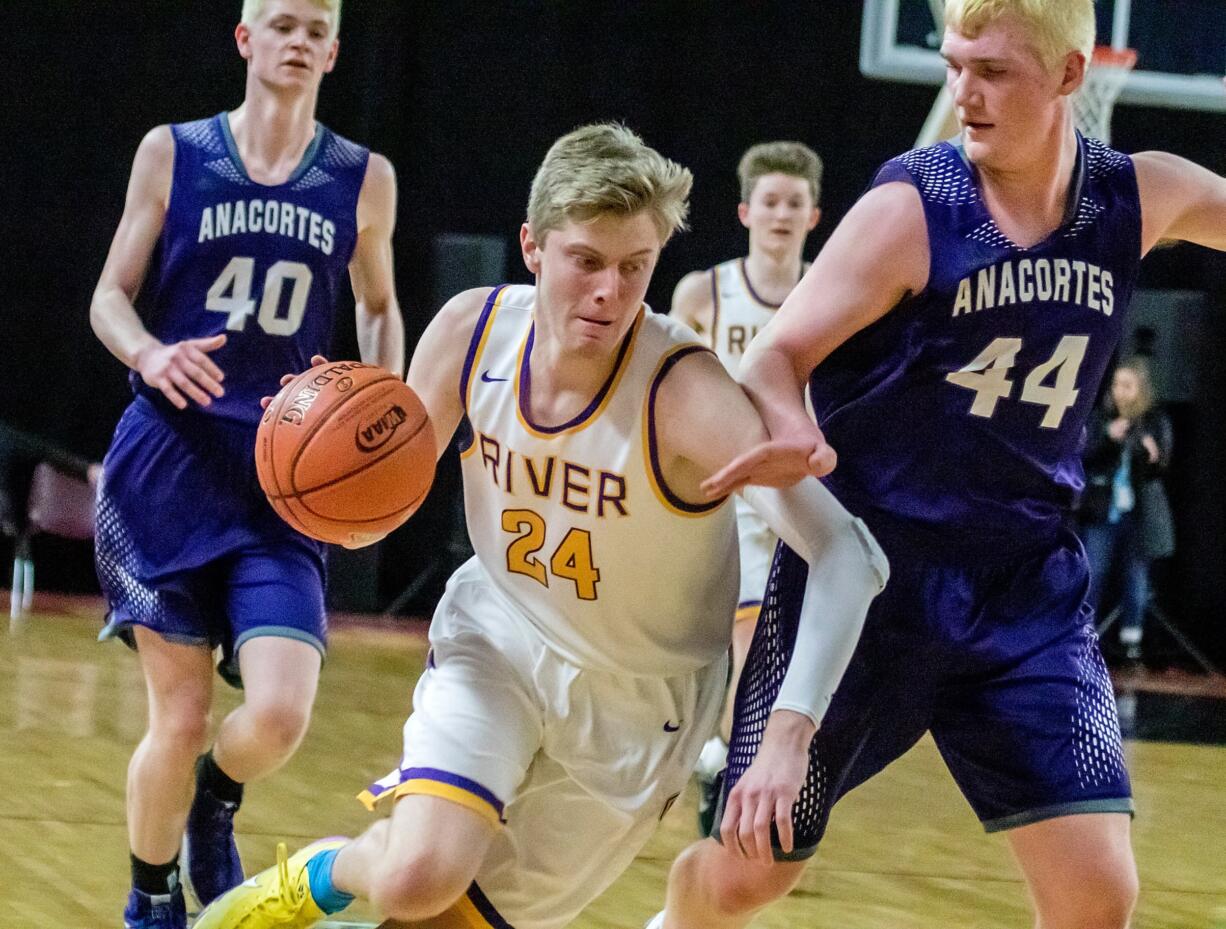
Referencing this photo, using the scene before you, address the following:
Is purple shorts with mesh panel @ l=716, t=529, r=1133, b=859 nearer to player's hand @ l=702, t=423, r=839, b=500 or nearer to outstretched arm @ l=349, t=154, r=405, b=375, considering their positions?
player's hand @ l=702, t=423, r=839, b=500

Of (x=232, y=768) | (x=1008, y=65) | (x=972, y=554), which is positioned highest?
(x=1008, y=65)

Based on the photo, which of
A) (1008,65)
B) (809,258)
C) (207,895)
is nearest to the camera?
(1008,65)

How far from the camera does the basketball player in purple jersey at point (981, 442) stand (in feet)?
8.71

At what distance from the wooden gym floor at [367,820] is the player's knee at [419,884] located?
3.57 feet

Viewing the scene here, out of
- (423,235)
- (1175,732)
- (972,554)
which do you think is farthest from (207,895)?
(423,235)

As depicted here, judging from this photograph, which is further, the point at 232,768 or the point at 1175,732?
the point at 1175,732

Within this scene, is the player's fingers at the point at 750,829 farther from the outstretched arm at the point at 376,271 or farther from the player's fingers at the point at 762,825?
the outstretched arm at the point at 376,271

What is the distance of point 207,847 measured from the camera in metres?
3.72

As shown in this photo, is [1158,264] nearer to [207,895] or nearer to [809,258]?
[809,258]

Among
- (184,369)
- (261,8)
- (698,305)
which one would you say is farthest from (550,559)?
(698,305)

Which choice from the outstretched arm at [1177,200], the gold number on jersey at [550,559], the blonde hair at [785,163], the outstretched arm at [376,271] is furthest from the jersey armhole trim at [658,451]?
the blonde hair at [785,163]

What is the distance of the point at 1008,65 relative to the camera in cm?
262

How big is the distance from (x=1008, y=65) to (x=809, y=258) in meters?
7.02

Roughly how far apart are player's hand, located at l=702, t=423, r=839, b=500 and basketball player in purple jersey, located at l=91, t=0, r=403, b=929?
1.29 metres
